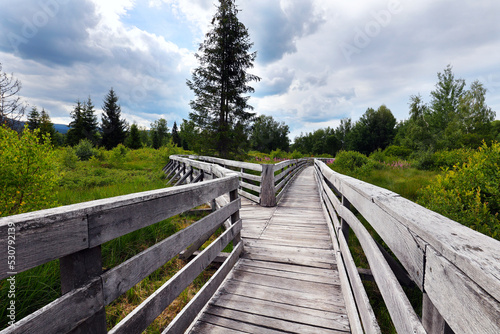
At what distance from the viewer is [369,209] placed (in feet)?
5.27

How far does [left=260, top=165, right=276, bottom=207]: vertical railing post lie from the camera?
5574 mm

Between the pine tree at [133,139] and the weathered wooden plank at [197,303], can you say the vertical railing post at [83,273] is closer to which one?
the weathered wooden plank at [197,303]

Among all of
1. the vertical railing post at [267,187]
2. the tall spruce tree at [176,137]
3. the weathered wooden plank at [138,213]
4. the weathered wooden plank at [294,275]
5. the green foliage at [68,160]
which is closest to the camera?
the weathered wooden plank at [138,213]

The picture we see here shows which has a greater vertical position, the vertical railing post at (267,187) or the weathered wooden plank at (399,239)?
the weathered wooden plank at (399,239)

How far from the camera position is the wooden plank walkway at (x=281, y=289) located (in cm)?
195

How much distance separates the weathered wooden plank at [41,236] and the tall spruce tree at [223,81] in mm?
12615

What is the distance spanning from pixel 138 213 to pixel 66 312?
0.56m

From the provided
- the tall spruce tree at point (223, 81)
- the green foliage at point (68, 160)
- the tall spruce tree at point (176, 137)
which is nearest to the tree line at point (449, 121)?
the tall spruce tree at point (223, 81)

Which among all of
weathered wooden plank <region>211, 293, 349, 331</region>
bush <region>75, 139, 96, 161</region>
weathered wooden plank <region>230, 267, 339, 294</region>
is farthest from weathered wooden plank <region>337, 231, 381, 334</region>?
bush <region>75, 139, 96, 161</region>

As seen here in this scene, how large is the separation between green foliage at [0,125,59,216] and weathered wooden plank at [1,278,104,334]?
2942 millimetres

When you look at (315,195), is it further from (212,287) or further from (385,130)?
(385,130)

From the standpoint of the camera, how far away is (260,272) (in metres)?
2.79

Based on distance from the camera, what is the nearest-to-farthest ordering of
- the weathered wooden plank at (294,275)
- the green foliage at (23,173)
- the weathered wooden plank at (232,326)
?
the weathered wooden plank at (232,326), the weathered wooden plank at (294,275), the green foliage at (23,173)

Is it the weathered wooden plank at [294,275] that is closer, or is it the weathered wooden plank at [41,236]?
the weathered wooden plank at [41,236]
